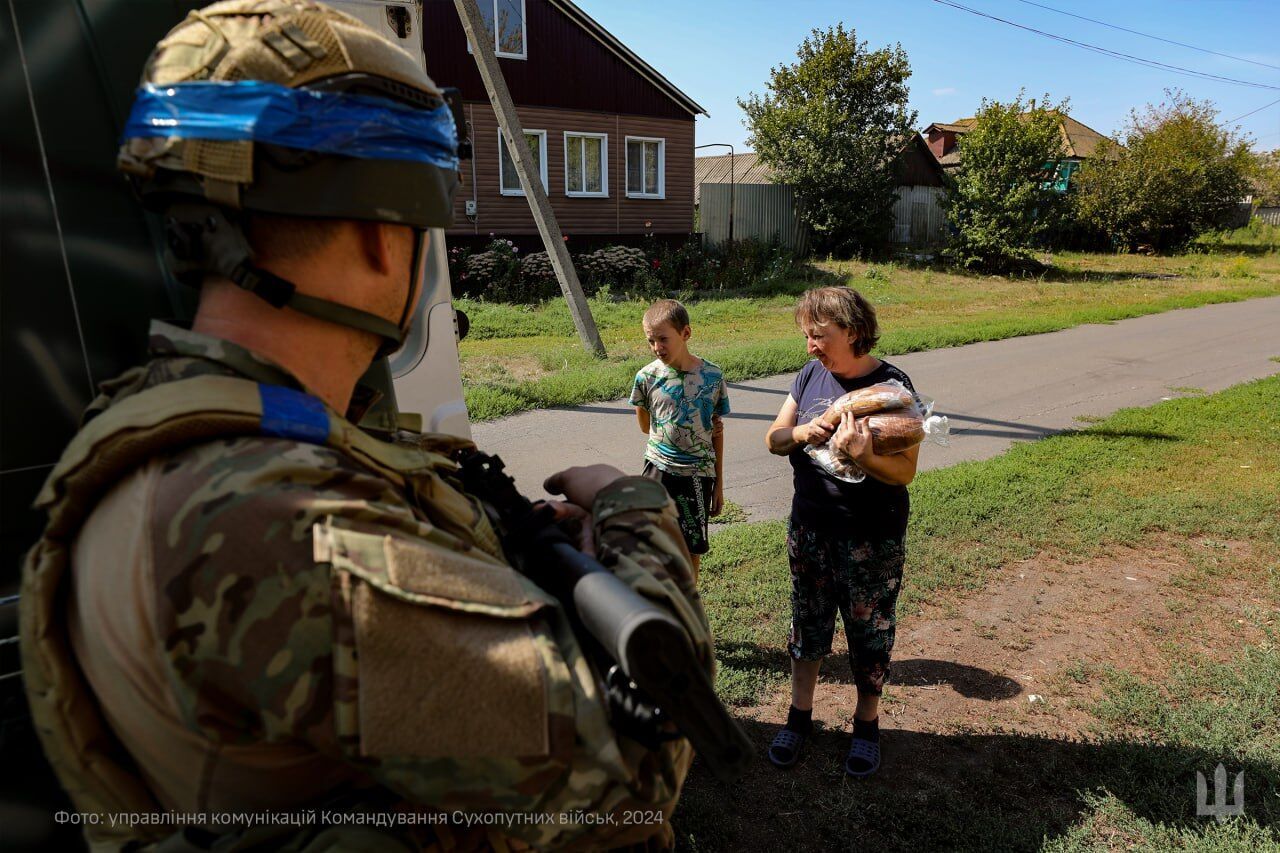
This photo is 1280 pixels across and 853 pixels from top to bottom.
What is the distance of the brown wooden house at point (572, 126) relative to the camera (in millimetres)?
19312

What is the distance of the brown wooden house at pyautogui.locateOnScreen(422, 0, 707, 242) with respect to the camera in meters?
19.3

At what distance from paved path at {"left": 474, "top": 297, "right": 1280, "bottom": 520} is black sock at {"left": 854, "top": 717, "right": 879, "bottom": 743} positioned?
275 centimetres

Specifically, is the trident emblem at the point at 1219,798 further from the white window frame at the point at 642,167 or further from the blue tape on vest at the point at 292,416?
the white window frame at the point at 642,167

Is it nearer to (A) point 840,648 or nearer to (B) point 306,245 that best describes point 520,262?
(A) point 840,648

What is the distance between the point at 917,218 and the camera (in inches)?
1216

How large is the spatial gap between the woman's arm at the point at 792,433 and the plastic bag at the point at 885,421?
41 millimetres

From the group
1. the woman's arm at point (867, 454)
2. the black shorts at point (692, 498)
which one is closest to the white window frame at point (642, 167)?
the black shorts at point (692, 498)

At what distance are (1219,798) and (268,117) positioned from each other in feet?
12.5

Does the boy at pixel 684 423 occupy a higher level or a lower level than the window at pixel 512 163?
lower

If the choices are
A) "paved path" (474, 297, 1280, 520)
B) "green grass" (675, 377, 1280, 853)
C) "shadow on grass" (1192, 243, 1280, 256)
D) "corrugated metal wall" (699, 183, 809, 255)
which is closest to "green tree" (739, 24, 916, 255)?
"corrugated metal wall" (699, 183, 809, 255)

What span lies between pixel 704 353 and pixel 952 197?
16505 millimetres

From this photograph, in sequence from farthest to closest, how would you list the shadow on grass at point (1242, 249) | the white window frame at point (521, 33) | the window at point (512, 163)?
1. the shadow on grass at point (1242, 249)
2. the window at point (512, 163)
3. the white window frame at point (521, 33)

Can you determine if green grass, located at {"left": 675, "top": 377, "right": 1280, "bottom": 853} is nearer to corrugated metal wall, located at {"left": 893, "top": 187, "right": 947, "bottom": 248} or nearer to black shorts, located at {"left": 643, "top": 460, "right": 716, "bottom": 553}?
black shorts, located at {"left": 643, "top": 460, "right": 716, "bottom": 553}

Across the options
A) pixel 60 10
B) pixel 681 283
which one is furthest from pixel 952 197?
pixel 60 10
